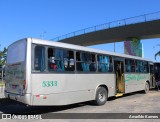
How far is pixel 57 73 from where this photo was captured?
34.1 ft

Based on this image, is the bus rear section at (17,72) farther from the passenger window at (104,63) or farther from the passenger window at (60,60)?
the passenger window at (104,63)

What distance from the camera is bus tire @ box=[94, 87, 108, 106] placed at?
41.6 feet

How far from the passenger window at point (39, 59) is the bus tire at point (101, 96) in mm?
3906

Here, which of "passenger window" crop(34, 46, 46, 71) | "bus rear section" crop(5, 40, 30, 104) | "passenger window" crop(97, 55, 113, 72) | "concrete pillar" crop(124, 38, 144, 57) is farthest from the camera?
"concrete pillar" crop(124, 38, 144, 57)

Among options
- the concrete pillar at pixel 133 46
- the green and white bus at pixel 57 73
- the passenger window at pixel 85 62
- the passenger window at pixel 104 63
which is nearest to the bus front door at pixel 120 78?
the green and white bus at pixel 57 73

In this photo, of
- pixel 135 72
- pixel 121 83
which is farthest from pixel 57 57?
pixel 135 72

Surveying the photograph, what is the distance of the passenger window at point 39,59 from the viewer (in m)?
9.66

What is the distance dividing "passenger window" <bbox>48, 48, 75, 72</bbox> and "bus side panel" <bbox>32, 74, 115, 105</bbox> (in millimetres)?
301

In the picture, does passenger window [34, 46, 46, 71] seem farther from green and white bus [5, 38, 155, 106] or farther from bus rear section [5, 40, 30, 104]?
bus rear section [5, 40, 30, 104]

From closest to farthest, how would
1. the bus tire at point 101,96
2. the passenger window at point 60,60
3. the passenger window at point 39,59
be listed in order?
the passenger window at point 39,59 < the passenger window at point 60,60 < the bus tire at point 101,96

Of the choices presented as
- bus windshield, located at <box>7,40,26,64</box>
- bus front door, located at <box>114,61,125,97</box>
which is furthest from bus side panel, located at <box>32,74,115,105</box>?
bus front door, located at <box>114,61,125,97</box>

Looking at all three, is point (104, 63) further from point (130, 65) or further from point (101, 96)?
point (130, 65)

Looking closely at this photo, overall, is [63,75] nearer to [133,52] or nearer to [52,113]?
[52,113]

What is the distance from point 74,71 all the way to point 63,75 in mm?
778
